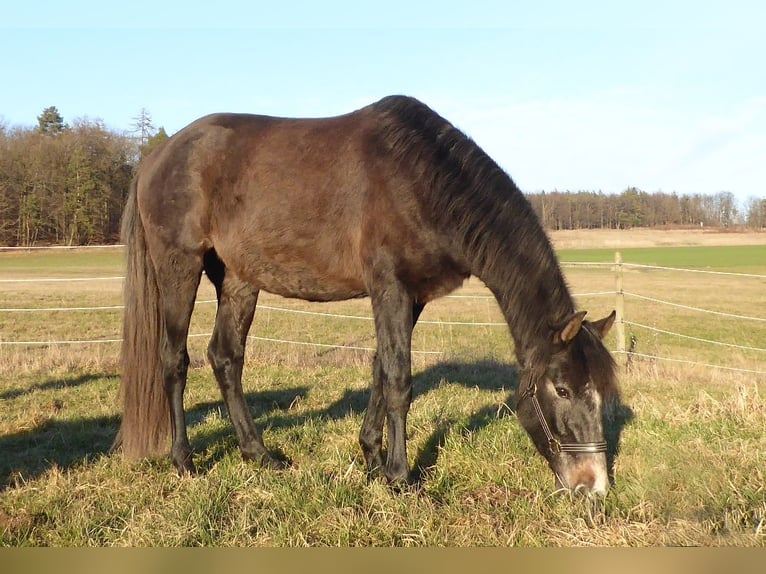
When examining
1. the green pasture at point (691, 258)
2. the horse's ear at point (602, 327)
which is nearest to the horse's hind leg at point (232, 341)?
the horse's ear at point (602, 327)

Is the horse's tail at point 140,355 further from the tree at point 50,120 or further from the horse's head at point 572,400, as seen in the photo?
the tree at point 50,120

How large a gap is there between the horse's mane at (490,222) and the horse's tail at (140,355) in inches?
92.2

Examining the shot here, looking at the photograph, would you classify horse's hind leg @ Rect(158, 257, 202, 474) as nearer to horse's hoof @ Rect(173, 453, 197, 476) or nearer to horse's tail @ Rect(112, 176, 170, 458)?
horse's tail @ Rect(112, 176, 170, 458)

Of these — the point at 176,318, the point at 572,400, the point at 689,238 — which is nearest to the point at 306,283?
the point at 176,318

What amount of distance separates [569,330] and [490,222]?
34.7 inches

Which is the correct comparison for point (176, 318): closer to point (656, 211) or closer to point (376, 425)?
point (376, 425)

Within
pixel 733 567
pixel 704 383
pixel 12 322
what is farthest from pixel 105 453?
pixel 12 322

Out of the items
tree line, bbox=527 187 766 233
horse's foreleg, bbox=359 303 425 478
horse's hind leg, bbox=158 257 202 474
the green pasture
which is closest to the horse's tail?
horse's hind leg, bbox=158 257 202 474

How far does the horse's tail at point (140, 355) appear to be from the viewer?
432 cm

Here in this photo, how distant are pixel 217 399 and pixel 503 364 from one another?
4.35m

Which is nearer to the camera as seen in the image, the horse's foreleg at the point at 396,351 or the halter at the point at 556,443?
the halter at the point at 556,443

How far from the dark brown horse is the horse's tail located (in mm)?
11

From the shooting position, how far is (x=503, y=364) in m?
8.61

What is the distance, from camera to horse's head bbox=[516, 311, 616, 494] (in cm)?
322
